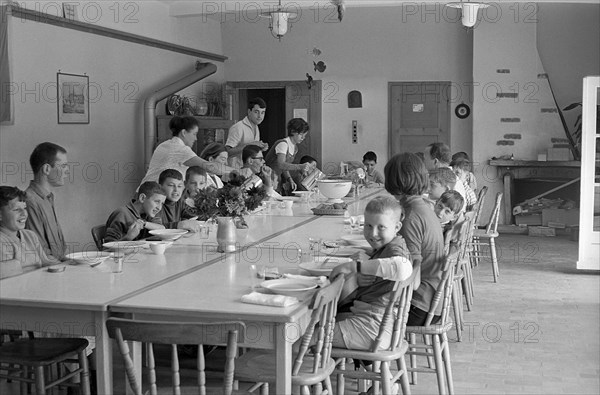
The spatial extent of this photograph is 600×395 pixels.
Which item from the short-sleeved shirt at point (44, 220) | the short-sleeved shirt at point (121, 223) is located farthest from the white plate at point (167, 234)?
the short-sleeved shirt at point (44, 220)

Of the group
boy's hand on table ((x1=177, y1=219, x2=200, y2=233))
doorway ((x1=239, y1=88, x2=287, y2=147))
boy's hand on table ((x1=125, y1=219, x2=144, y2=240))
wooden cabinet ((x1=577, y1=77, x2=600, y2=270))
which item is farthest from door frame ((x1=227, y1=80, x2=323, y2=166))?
boy's hand on table ((x1=125, y1=219, x2=144, y2=240))

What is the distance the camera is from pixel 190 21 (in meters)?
10.7

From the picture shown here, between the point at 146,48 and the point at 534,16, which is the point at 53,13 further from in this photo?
the point at 534,16

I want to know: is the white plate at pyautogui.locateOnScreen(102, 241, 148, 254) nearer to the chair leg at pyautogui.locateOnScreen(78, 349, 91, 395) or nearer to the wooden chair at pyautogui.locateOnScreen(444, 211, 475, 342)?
the chair leg at pyautogui.locateOnScreen(78, 349, 91, 395)

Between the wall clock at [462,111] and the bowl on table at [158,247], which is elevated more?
the wall clock at [462,111]

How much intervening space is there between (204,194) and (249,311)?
1.38 meters

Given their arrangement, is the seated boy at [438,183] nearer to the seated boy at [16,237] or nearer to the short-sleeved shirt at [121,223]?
the short-sleeved shirt at [121,223]

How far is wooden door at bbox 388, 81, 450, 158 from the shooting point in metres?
11.4

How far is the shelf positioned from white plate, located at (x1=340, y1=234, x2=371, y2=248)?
401 cm

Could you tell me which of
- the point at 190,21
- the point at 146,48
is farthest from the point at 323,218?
the point at 190,21

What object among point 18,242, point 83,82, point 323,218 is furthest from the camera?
point 83,82

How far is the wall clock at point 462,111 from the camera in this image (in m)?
11.4

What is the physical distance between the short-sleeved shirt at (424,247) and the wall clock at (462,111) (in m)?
7.64

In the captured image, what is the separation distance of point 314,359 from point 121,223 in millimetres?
2108
